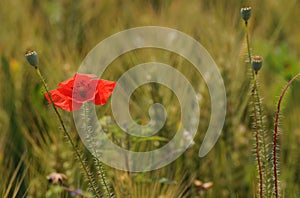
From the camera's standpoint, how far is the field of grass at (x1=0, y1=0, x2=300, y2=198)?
996 millimetres

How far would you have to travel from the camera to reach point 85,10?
1.80 m

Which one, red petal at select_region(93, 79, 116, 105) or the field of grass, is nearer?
red petal at select_region(93, 79, 116, 105)

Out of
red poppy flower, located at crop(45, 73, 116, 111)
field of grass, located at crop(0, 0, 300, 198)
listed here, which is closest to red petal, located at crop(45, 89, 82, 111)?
red poppy flower, located at crop(45, 73, 116, 111)

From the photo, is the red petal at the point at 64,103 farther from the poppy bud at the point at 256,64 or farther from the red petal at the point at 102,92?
the poppy bud at the point at 256,64

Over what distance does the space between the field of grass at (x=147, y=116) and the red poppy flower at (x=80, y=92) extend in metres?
0.16

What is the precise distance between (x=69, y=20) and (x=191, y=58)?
529 millimetres

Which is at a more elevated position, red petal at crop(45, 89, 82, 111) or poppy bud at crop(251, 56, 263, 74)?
poppy bud at crop(251, 56, 263, 74)

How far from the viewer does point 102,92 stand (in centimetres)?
75

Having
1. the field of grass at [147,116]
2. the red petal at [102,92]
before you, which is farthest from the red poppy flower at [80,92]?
the field of grass at [147,116]

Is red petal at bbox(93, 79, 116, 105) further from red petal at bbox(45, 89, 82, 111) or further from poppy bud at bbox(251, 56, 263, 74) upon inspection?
poppy bud at bbox(251, 56, 263, 74)

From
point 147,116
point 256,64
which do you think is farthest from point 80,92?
point 147,116

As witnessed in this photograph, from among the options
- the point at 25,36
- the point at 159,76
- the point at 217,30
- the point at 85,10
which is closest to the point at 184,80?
the point at 159,76

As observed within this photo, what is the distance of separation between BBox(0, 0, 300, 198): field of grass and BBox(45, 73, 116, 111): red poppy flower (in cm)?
16

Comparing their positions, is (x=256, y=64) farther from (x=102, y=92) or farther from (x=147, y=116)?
(x=147, y=116)
